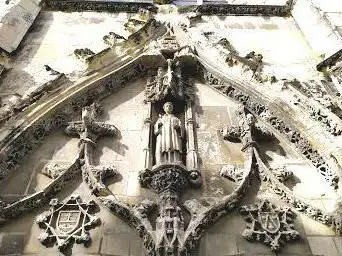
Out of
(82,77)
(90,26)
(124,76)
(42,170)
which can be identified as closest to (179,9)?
(90,26)

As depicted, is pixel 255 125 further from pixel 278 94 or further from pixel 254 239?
pixel 254 239

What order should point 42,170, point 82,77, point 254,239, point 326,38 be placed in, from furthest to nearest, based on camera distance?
point 326,38
point 82,77
point 42,170
point 254,239

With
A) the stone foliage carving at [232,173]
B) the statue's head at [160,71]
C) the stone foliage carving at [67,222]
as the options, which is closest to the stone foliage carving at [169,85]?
the statue's head at [160,71]

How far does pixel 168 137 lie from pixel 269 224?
1624 millimetres

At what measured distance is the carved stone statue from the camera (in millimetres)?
5305

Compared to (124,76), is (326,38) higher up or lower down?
higher up

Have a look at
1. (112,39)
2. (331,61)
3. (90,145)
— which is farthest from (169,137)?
(331,61)

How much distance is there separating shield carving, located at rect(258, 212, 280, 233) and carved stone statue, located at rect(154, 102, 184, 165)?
1.15 meters

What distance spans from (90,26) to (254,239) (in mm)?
5453

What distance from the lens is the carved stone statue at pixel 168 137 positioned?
530cm

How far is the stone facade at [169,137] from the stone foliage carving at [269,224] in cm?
1

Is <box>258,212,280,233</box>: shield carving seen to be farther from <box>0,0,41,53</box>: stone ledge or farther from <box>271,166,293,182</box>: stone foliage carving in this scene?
<box>0,0,41,53</box>: stone ledge

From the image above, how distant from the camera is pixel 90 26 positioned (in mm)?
8422

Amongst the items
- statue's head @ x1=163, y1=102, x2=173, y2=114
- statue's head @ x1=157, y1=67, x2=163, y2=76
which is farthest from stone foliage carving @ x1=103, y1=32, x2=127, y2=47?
statue's head @ x1=163, y1=102, x2=173, y2=114
